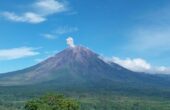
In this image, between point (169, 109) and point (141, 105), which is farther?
point (141, 105)

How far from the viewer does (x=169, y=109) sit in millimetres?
168125

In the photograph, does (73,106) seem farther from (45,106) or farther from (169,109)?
(169,109)

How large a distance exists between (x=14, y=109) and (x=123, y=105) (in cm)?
5267

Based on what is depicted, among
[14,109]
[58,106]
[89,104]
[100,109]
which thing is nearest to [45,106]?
[58,106]

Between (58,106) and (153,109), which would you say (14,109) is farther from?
(58,106)

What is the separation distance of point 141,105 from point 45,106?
131 m

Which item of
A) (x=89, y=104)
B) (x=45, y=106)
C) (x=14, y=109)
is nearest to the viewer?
(x=45, y=106)

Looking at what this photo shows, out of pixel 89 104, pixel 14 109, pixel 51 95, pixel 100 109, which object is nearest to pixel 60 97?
pixel 51 95

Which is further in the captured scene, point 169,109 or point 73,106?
point 169,109

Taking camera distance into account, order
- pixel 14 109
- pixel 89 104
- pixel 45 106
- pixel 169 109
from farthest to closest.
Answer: pixel 89 104 → pixel 169 109 → pixel 14 109 → pixel 45 106

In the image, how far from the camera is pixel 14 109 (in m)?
152

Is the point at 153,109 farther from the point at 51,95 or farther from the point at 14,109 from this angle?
the point at 51,95

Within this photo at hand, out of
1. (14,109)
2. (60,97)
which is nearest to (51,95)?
(60,97)

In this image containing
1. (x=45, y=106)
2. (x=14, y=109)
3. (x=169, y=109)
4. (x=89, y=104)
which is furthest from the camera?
(x=89, y=104)
